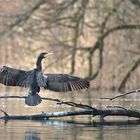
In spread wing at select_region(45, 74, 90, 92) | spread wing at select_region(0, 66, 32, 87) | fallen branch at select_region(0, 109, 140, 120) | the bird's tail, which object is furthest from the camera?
spread wing at select_region(0, 66, 32, 87)

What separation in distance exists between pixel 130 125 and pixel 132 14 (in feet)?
47.6

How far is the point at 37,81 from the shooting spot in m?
12.2

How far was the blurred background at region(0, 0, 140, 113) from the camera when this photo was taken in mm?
25672

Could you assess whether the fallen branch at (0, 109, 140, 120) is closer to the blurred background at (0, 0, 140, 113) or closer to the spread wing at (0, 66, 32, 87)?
the spread wing at (0, 66, 32, 87)

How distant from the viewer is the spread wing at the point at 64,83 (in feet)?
40.3

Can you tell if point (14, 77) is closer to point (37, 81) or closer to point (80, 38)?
point (37, 81)

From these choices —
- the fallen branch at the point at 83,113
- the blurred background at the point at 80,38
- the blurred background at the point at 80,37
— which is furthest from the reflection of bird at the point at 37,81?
the blurred background at the point at 80,37

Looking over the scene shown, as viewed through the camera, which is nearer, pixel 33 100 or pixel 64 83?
pixel 33 100

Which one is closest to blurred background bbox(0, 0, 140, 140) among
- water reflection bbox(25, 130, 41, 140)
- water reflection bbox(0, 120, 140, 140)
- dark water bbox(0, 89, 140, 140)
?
dark water bbox(0, 89, 140, 140)

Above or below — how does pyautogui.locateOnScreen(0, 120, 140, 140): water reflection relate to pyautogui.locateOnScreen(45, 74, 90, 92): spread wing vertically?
below

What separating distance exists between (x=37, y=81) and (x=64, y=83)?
0.48 metres

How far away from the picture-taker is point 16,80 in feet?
41.3

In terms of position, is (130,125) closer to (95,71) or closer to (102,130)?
(102,130)

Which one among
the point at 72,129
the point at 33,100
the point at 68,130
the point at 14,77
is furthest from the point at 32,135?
the point at 14,77
